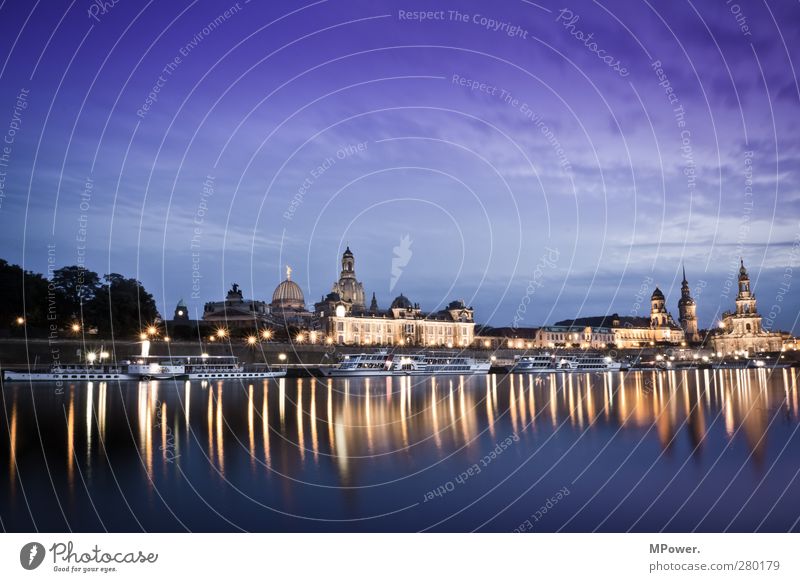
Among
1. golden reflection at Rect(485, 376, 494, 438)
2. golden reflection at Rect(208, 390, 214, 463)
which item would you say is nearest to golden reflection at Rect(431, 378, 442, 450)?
golden reflection at Rect(485, 376, 494, 438)

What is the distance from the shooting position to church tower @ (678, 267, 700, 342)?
494ft

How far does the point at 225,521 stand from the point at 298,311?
103 metres

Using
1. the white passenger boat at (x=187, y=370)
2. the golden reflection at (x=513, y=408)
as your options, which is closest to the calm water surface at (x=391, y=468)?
the golden reflection at (x=513, y=408)

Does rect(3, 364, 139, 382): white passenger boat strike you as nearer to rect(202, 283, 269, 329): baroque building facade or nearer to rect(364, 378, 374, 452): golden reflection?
rect(364, 378, 374, 452): golden reflection

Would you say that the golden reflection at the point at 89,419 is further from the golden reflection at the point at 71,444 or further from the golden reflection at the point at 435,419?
the golden reflection at the point at 435,419

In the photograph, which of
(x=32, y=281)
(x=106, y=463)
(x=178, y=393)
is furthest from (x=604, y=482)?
(x=32, y=281)

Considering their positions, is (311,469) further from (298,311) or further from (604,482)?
(298,311)

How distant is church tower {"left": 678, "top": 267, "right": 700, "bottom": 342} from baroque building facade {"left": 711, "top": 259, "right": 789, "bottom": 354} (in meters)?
16.8

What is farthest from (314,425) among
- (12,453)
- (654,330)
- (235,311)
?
(654,330)

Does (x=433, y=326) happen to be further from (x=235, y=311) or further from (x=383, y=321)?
(x=235, y=311)

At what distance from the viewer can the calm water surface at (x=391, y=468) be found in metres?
13.2
